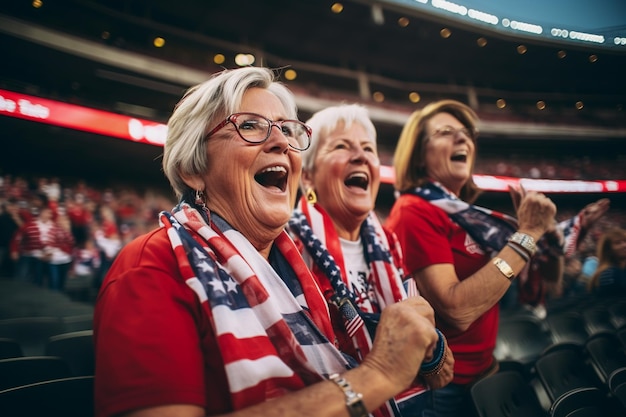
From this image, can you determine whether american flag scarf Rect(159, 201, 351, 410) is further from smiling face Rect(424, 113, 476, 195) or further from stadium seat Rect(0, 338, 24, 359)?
stadium seat Rect(0, 338, 24, 359)

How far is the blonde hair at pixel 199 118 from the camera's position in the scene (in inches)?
43.1

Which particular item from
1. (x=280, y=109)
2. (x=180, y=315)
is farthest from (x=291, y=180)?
(x=180, y=315)

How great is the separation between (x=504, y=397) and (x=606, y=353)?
1.59 m

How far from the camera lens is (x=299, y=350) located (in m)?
0.86

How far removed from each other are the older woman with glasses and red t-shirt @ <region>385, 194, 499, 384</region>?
532mm

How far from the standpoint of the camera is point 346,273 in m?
1.44

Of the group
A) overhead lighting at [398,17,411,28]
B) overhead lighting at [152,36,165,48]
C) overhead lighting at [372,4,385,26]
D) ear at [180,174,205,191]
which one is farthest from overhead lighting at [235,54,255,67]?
ear at [180,174,205,191]

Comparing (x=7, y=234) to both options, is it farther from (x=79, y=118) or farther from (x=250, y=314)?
(x=250, y=314)

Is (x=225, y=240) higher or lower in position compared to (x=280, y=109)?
lower

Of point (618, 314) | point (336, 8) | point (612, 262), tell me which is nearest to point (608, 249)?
point (612, 262)

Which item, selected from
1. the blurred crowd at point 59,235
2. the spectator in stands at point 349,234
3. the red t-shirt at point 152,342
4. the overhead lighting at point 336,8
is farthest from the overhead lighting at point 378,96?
the red t-shirt at point 152,342

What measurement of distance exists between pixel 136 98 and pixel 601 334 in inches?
572

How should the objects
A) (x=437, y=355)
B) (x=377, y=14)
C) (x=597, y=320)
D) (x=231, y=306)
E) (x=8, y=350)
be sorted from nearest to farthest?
(x=231, y=306) < (x=437, y=355) < (x=8, y=350) < (x=597, y=320) < (x=377, y=14)

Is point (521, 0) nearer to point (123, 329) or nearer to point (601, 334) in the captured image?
point (601, 334)
